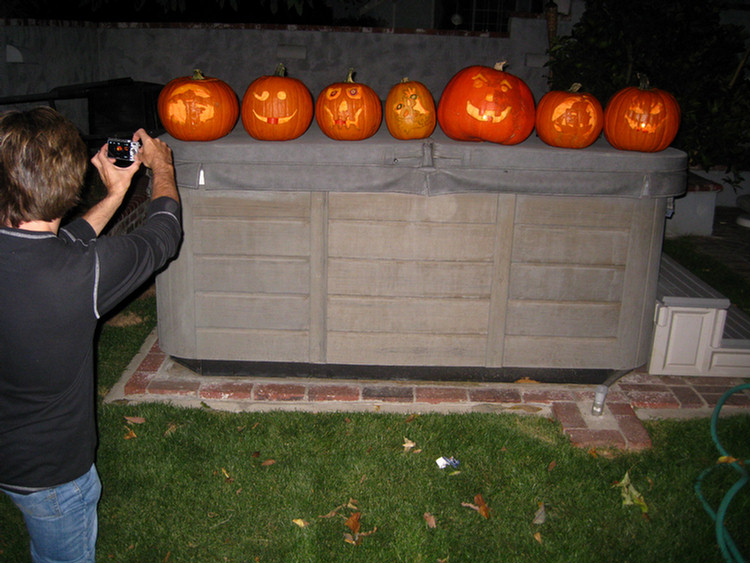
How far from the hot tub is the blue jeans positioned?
238 cm

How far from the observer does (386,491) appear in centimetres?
380

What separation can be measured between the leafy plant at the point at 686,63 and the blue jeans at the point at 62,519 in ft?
25.4

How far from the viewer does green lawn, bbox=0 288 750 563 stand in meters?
3.40

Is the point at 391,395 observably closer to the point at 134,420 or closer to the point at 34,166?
the point at 134,420

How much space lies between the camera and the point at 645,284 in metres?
4.66

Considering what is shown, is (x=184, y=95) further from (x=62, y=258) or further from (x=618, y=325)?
(x=618, y=325)

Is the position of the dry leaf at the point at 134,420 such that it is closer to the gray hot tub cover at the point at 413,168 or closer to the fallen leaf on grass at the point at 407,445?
the gray hot tub cover at the point at 413,168

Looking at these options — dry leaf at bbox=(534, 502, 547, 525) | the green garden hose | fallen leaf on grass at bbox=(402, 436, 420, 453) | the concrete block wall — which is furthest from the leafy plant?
dry leaf at bbox=(534, 502, 547, 525)

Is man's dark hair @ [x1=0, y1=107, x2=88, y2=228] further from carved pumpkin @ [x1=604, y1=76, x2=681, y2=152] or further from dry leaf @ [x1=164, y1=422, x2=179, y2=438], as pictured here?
carved pumpkin @ [x1=604, y1=76, x2=681, y2=152]

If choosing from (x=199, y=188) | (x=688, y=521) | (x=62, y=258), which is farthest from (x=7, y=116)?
(x=688, y=521)

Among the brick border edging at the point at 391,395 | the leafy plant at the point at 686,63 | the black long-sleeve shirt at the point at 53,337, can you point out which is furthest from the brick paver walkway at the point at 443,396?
the leafy plant at the point at 686,63

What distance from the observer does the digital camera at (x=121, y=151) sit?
2711 millimetres

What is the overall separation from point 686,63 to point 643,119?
14.2ft

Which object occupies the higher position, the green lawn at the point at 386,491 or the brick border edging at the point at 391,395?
the brick border edging at the point at 391,395
